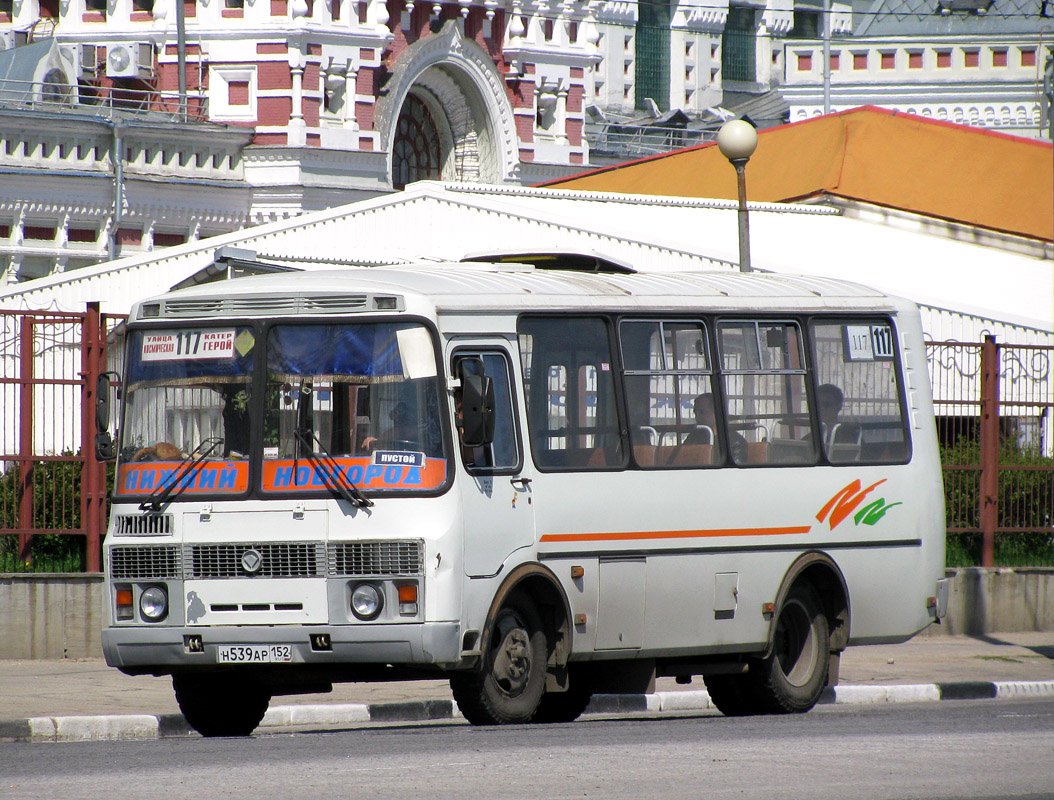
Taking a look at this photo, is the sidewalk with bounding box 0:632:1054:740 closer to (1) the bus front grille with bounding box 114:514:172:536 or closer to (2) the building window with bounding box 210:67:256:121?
(1) the bus front grille with bounding box 114:514:172:536

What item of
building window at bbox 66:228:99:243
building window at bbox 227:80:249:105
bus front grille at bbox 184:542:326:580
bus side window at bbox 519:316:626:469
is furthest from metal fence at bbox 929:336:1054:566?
building window at bbox 227:80:249:105

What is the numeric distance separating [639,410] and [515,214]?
1861cm

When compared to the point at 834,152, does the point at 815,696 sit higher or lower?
lower

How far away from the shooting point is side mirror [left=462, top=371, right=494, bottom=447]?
38.5ft

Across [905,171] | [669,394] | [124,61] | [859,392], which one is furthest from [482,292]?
[124,61]

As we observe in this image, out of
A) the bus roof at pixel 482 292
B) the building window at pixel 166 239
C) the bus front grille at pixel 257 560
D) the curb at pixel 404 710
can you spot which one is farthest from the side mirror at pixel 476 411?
the building window at pixel 166 239

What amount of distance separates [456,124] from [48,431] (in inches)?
1502

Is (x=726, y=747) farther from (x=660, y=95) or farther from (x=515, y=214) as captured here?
(x=660, y=95)

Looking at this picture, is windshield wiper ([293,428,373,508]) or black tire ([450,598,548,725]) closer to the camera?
windshield wiper ([293,428,373,508])

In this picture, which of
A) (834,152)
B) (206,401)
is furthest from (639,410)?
(834,152)

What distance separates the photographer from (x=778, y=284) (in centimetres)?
1444

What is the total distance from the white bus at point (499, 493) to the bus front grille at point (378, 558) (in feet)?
0.04

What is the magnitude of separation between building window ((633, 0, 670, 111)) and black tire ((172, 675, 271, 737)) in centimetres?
6698

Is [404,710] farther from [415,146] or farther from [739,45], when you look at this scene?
[739,45]
